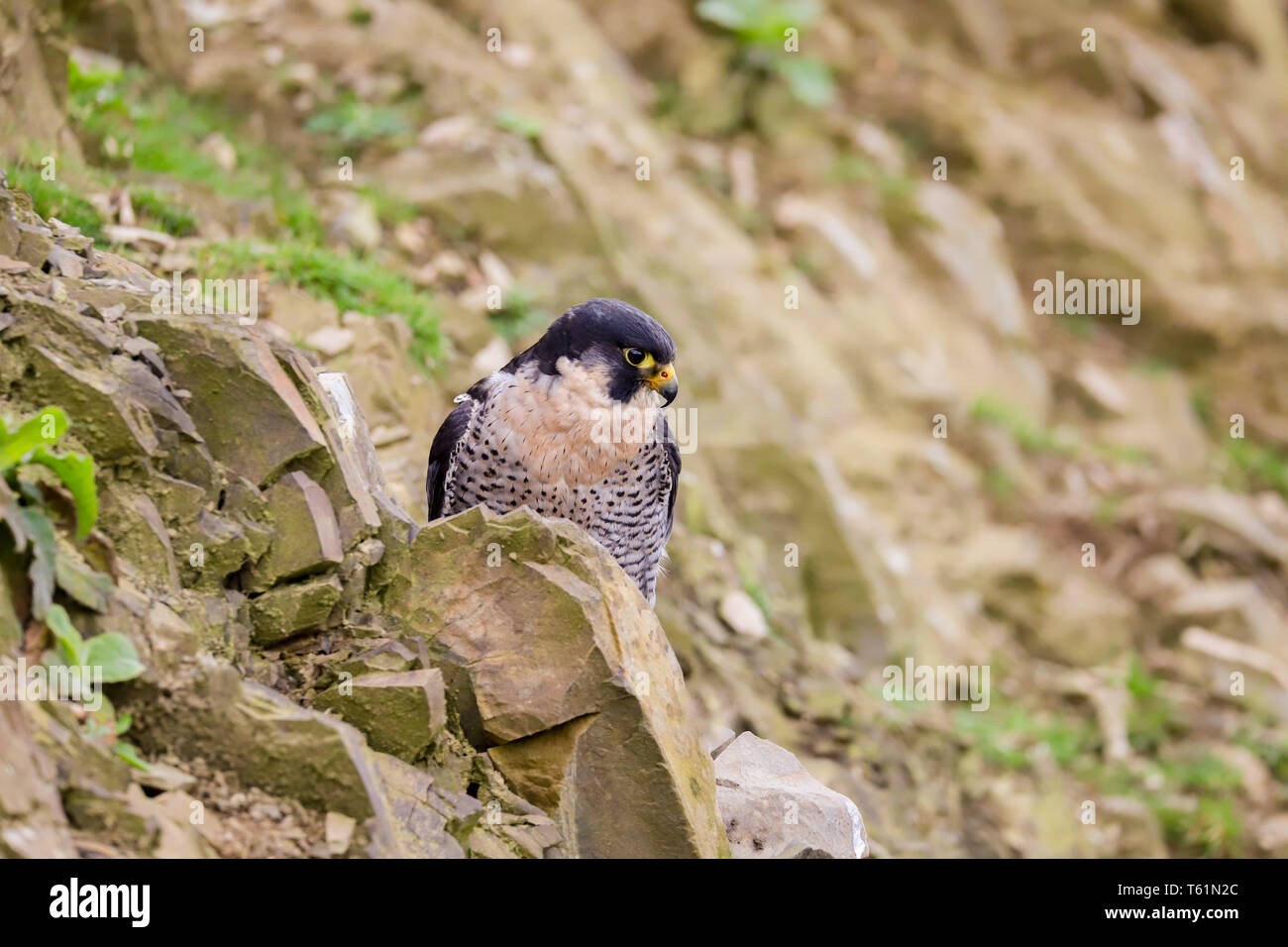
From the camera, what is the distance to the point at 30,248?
12.8 feet

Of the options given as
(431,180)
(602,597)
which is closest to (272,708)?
(602,597)

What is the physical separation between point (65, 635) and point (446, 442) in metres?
2.28

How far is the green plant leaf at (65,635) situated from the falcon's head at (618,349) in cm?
228

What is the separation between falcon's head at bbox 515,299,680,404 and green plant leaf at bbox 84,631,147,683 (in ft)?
7.26

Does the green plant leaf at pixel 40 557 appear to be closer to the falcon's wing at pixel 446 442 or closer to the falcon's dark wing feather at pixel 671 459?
the falcon's wing at pixel 446 442

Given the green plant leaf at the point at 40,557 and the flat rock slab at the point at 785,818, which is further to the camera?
the flat rock slab at the point at 785,818

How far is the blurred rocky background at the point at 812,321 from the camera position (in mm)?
5648

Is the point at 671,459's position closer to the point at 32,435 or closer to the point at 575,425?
the point at 575,425

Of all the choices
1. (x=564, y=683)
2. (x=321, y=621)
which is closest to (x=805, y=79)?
(x=564, y=683)

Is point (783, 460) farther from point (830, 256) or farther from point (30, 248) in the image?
point (30, 248)

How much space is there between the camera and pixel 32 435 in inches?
120

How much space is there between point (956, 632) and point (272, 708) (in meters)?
6.97

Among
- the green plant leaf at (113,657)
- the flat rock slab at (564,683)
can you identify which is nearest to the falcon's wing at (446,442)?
the flat rock slab at (564,683)

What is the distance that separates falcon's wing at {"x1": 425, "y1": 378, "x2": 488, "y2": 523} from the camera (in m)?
5.05
